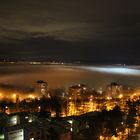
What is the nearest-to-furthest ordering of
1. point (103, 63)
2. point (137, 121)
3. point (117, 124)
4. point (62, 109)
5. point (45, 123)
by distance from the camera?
1. point (45, 123)
2. point (117, 124)
3. point (137, 121)
4. point (62, 109)
5. point (103, 63)

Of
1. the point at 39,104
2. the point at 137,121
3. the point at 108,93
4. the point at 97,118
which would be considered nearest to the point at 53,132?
the point at 97,118

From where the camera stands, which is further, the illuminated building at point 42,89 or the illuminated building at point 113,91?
the illuminated building at point 42,89

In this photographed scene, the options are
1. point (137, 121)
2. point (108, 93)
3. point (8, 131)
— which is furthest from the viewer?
point (108, 93)

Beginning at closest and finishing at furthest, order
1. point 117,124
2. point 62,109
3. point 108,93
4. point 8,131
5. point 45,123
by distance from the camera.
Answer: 1. point 8,131
2. point 45,123
3. point 117,124
4. point 62,109
5. point 108,93

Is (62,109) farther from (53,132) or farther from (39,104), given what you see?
(53,132)

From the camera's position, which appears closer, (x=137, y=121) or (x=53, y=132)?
(x=53, y=132)

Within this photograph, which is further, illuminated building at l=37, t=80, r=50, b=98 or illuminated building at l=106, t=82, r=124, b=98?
illuminated building at l=37, t=80, r=50, b=98

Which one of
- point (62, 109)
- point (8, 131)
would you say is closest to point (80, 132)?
point (8, 131)

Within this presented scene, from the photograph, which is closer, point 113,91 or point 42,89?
point 113,91

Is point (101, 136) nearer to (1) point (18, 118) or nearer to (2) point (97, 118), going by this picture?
(2) point (97, 118)
